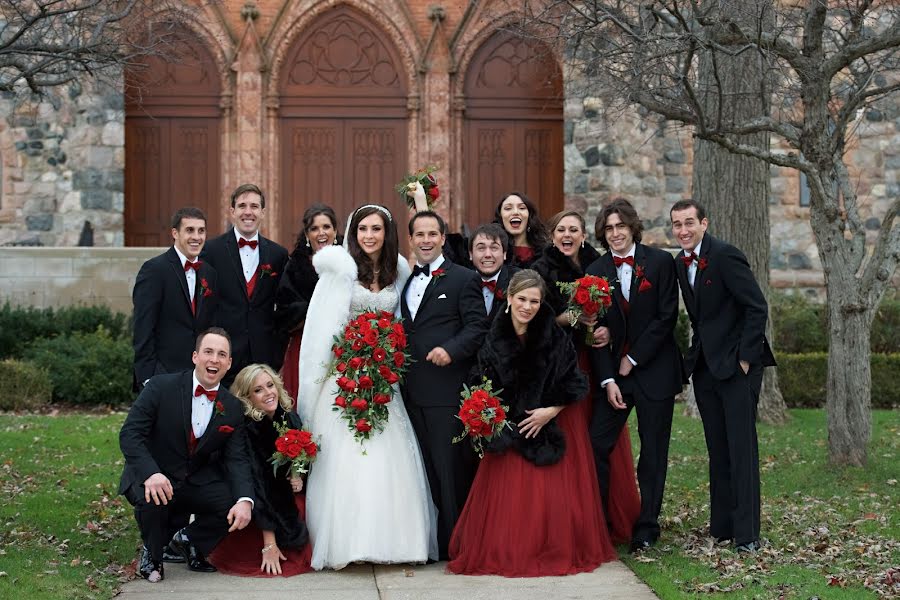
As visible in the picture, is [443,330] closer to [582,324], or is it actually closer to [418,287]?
[418,287]

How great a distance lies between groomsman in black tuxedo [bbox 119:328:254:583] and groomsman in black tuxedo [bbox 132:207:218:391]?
707mm

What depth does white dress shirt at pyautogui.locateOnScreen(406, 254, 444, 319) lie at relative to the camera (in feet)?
24.0

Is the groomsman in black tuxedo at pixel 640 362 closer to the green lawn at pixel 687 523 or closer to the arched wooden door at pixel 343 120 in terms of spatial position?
the green lawn at pixel 687 523

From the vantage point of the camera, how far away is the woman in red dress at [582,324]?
747cm

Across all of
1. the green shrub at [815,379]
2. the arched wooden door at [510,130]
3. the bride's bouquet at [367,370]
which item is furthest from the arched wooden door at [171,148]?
the bride's bouquet at [367,370]

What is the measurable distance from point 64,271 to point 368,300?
9730mm

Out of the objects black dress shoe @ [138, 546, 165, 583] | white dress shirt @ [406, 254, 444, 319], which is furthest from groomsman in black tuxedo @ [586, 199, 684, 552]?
black dress shoe @ [138, 546, 165, 583]

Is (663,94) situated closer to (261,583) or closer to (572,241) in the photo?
(572,241)

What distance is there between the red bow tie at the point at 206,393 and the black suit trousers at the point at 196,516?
1.58 feet

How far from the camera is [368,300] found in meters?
7.25

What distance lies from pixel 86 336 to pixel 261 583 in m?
8.82

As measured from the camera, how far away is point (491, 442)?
6.88m

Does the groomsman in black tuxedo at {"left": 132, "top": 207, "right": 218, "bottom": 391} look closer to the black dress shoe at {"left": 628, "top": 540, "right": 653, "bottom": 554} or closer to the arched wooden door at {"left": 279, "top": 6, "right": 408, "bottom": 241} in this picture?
the black dress shoe at {"left": 628, "top": 540, "right": 653, "bottom": 554}

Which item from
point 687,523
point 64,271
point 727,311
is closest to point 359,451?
point 727,311
